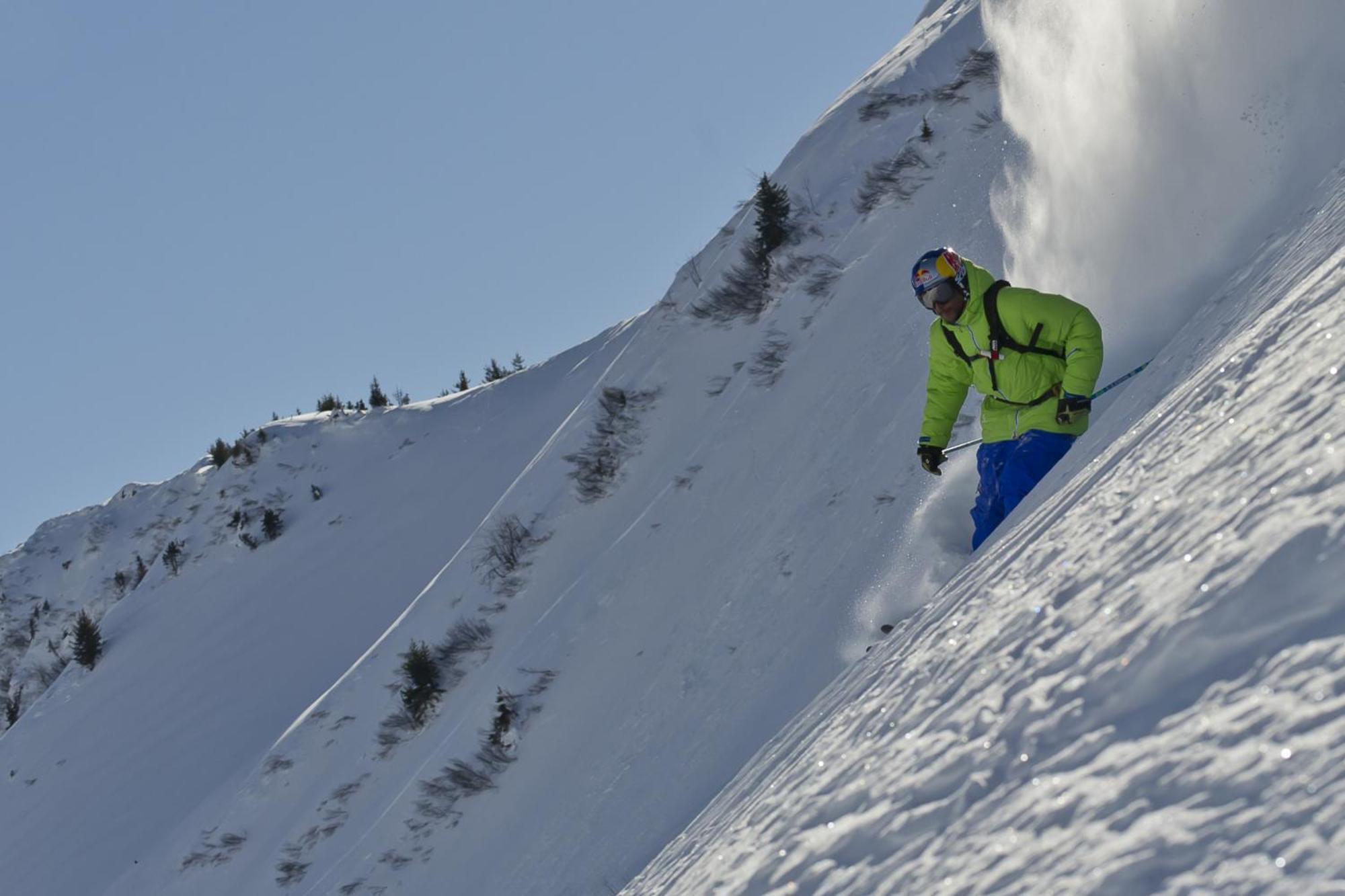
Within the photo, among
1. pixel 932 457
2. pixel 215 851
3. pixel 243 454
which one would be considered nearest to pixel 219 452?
pixel 243 454

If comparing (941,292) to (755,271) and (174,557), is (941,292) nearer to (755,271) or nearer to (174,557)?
(755,271)

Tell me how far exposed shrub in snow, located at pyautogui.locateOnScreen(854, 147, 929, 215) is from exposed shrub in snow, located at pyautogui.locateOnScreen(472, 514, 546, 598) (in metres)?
5.35

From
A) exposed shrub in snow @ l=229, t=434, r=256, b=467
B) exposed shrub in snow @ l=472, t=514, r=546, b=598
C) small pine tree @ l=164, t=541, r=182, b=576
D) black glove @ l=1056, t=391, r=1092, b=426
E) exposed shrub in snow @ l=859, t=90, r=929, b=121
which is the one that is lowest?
black glove @ l=1056, t=391, r=1092, b=426

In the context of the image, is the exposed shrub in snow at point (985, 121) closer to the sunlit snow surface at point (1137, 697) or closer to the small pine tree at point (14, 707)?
the sunlit snow surface at point (1137, 697)

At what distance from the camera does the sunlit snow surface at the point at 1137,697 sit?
239 cm

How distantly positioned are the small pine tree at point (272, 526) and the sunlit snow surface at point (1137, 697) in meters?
20.5

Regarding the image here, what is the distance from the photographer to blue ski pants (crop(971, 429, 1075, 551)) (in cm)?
771

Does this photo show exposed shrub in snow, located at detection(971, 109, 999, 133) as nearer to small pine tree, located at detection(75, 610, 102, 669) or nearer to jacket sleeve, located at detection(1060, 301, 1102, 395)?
jacket sleeve, located at detection(1060, 301, 1102, 395)

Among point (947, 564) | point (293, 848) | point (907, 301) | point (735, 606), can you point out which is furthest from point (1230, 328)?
point (293, 848)

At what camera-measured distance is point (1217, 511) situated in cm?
349

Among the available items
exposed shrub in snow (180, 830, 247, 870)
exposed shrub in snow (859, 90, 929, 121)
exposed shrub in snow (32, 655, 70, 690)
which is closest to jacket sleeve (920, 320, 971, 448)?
exposed shrub in snow (859, 90, 929, 121)

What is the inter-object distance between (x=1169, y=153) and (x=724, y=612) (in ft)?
15.5

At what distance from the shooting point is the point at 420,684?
13234mm

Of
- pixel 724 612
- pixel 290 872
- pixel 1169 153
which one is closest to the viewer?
pixel 1169 153
